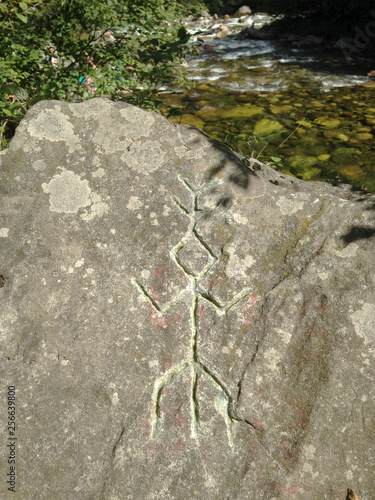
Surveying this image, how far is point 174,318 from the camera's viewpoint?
5.97 ft

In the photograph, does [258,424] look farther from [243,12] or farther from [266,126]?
[243,12]

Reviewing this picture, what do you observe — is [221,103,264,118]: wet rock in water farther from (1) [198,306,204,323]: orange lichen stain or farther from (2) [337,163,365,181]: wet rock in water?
(1) [198,306,204,323]: orange lichen stain

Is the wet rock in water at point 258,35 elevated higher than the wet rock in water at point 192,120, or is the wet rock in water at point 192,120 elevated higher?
the wet rock in water at point 192,120

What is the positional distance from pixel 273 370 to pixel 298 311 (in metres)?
0.26

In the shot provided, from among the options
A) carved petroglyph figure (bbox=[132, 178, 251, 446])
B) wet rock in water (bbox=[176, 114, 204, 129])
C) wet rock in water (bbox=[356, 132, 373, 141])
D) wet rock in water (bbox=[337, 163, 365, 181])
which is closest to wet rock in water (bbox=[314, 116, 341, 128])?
wet rock in water (bbox=[356, 132, 373, 141])

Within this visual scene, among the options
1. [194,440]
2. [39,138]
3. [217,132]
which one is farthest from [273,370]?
[217,132]

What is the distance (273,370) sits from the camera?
5.62ft

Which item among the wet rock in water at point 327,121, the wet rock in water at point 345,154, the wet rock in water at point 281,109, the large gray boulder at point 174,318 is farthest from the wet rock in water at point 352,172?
the large gray boulder at point 174,318

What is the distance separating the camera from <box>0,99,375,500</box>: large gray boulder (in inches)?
62.9

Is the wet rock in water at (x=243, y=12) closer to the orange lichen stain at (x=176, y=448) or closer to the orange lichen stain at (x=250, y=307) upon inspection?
the orange lichen stain at (x=250, y=307)

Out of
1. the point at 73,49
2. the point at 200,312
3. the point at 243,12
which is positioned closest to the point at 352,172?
the point at 73,49

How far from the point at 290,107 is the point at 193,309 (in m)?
4.39

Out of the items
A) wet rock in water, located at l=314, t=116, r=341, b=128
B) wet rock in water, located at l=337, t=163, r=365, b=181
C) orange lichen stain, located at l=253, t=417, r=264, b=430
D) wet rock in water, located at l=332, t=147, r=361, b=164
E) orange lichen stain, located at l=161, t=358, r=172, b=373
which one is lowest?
wet rock in water, located at l=314, t=116, r=341, b=128

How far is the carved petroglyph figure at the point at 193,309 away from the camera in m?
1.68
